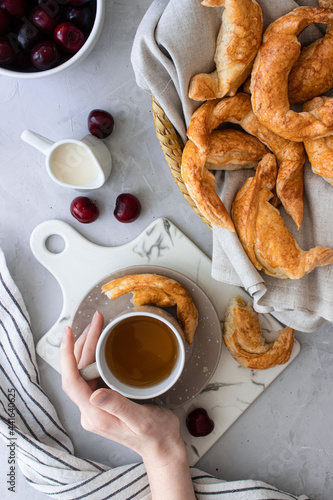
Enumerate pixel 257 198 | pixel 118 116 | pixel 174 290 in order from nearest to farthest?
pixel 257 198
pixel 174 290
pixel 118 116

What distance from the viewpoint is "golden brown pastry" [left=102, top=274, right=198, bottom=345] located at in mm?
1076

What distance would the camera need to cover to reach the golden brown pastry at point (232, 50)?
806 mm

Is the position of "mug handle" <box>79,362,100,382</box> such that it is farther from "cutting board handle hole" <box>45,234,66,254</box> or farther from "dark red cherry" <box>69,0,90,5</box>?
"dark red cherry" <box>69,0,90,5</box>

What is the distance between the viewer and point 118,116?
1187mm

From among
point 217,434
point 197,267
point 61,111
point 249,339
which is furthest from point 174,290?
point 61,111

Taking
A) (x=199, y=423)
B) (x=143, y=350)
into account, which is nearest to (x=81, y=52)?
(x=143, y=350)

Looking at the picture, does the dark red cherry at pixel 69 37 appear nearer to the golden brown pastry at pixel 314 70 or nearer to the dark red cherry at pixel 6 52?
the dark red cherry at pixel 6 52

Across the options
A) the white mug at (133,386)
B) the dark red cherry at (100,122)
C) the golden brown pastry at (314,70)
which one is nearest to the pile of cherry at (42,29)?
the dark red cherry at (100,122)

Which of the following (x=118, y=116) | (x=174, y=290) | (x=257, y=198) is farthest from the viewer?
(x=118, y=116)

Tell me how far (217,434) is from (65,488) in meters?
0.45

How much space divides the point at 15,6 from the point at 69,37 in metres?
0.14

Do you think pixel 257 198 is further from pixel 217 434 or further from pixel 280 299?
pixel 217 434

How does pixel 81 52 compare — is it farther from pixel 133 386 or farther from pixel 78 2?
pixel 133 386

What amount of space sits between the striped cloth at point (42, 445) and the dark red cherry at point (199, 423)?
0.12m
